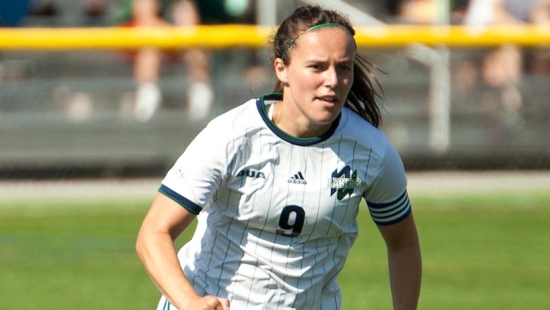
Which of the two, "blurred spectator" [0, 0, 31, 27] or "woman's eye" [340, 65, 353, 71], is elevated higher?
"woman's eye" [340, 65, 353, 71]

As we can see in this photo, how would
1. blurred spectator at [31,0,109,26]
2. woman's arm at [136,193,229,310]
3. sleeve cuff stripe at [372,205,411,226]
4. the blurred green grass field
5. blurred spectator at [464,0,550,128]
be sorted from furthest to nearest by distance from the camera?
blurred spectator at [31,0,109,26] < blurred spectator at [464,0,550,128] < the blurred green grass field < sleeve cuff stripe at [372,205,411,226] < woman's arm at [136,193,229,310]

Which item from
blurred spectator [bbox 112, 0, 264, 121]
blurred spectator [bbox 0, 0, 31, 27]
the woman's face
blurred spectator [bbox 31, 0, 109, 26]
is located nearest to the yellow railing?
blurred spectator [bbox 112, 0, 264, 121]

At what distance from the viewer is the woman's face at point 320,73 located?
3.82 meters

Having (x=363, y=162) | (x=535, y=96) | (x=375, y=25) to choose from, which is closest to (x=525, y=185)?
(x=535, y=96)

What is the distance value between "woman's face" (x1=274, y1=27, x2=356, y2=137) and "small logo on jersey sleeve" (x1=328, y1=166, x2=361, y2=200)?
21 cm

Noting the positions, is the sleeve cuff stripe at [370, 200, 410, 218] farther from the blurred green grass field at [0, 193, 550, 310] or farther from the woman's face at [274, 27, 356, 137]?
the blurred green grass field at [0, 193, 550, 310]

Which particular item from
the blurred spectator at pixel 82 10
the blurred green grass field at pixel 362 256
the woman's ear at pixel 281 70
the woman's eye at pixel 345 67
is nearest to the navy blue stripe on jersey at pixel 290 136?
the woman's ear at pixel 281 70

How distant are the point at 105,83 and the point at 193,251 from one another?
9314 millimetres

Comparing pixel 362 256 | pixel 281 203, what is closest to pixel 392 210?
pixel 281 203

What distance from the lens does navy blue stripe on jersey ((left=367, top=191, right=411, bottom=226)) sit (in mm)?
4223

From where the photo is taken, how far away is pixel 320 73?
384cm

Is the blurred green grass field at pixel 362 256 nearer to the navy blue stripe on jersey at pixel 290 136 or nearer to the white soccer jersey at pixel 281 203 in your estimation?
the white soccer jersey at pixel 281 203

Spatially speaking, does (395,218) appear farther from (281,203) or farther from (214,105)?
(214,105)

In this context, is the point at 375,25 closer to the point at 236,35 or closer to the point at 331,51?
the point at 236,35
